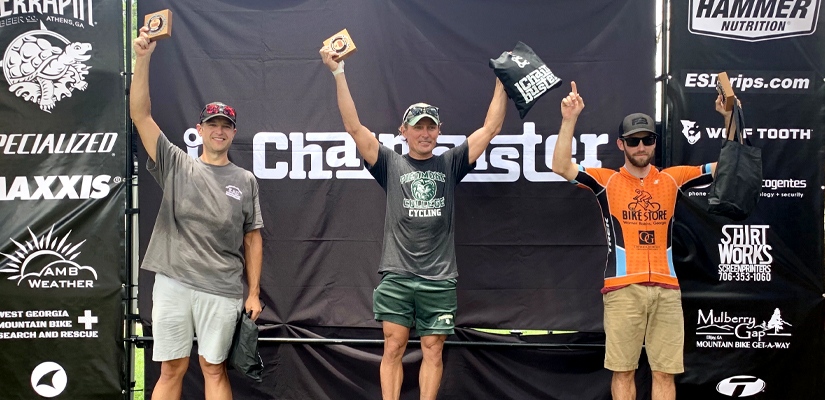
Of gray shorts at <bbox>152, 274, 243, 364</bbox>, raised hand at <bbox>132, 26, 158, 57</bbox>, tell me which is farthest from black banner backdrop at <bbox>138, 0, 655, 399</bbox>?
raised hand at <bbox>132, 26, 158, 57</bbox>

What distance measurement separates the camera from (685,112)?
4258mm

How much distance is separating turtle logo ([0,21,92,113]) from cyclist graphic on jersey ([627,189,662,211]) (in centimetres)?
353

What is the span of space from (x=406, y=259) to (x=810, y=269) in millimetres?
2662

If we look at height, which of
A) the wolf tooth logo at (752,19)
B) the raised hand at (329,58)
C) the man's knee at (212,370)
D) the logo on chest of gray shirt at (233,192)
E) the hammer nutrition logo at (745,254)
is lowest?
the man's knee at (212,370)

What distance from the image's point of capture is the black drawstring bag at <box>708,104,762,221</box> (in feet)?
11.9

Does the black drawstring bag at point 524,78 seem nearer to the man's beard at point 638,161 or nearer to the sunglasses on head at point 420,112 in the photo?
the sunglasses on head at point 420,112

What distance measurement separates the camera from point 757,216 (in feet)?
14.0

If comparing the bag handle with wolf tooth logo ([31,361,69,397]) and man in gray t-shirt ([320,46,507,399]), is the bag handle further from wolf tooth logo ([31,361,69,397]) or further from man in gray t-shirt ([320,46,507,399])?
wolf tooth logo ([31,361,69,397])

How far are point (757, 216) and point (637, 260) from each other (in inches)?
45.1

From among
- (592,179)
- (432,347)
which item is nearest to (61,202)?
(432,347)

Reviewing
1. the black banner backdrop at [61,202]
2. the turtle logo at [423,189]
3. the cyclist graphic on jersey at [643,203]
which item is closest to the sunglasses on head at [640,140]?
the cyclist graphic on jersey at [643,203]

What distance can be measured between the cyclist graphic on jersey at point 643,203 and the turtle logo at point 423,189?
1126mm

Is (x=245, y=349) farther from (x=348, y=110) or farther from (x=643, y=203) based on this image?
(x=643, y=203)

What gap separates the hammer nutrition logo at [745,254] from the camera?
167 inches
